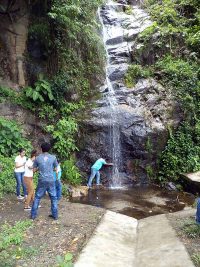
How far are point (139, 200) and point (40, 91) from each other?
A: 6.56m

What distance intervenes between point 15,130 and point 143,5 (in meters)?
16.5

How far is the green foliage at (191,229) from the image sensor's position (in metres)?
7.66

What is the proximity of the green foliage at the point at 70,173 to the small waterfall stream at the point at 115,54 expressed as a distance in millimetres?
1778

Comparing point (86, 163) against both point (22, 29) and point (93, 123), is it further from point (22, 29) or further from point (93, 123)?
point (22, 29)

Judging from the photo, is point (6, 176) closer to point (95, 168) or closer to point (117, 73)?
point (95, 168)

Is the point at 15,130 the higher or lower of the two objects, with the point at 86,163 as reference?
higher

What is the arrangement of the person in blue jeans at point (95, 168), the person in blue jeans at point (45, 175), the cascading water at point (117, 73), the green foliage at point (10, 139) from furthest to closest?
the cascading water at point (117, 73) < the person in blue jeans at point (95, 168) < the green foliage at point (10, 139) < the person in blue jeans at point (45, 175)

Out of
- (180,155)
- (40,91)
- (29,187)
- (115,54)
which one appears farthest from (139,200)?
(115,54)

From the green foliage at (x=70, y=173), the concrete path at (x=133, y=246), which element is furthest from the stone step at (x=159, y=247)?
the green foliage at (x=70, y=173)

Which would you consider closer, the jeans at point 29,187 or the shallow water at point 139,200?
the jeans at point 29,187

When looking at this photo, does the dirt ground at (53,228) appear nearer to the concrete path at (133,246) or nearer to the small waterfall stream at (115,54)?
the concrete path at (133,246)

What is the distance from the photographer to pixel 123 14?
78.3ft

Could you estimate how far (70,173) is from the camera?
13.8 metres

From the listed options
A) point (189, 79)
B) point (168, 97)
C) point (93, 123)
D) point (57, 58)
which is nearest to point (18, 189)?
point (93, 123)
